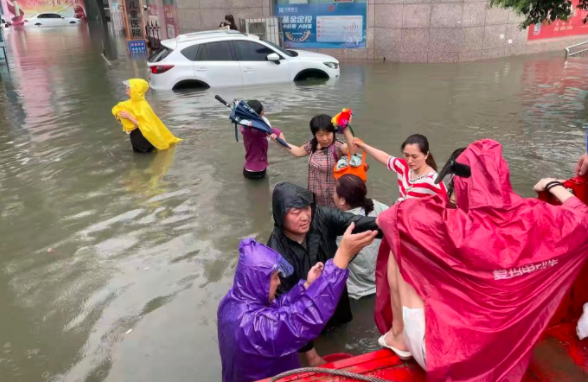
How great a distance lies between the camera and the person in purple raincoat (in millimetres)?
2297

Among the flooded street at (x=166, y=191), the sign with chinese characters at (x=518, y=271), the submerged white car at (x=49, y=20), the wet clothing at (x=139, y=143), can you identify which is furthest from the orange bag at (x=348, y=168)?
the submerged white car at (x=49, y=20)

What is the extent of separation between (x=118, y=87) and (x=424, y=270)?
13035 millimetres

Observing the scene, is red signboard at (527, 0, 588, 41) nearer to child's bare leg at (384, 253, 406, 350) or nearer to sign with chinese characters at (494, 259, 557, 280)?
sign with chinese characters at (494, 259, 557, 280)

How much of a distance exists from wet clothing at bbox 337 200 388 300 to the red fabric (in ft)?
5.85

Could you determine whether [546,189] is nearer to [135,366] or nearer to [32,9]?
[135,366]

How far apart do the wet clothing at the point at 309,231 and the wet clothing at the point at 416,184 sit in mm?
877

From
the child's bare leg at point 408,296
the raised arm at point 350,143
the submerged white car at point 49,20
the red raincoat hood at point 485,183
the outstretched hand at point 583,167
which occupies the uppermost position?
the submerged white car at point 49,20

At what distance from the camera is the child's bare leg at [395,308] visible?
2363 millimetres

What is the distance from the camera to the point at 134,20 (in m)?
20.8

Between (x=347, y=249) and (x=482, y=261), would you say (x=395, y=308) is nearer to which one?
(x=347, y=249)

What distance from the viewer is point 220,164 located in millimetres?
7586

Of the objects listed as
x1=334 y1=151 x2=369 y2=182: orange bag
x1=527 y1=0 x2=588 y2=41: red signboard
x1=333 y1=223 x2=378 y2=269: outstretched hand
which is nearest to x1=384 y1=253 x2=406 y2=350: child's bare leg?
x1=333 y1=223 x2=378 y2=269: outstretched hand

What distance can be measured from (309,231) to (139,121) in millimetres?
5424

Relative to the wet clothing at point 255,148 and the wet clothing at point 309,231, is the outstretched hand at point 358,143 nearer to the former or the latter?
the wet clothing at point 309,231
